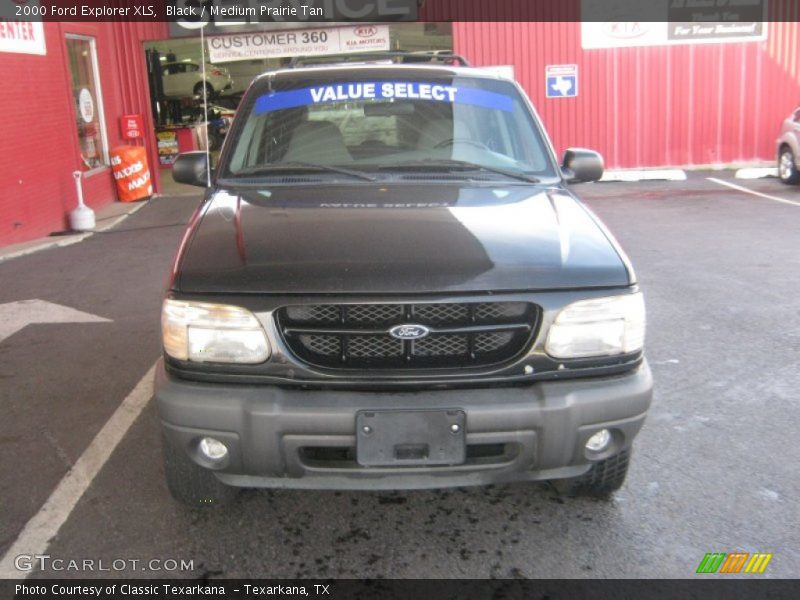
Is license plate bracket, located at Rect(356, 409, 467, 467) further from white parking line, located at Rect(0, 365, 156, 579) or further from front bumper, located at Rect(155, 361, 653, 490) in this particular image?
white parking line, located at Rect(0, 365, 156, 579)

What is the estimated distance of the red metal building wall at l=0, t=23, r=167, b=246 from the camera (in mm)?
9391

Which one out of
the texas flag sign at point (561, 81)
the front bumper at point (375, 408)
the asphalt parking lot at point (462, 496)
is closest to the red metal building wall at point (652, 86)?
the texas flag sign at point (561, 81)

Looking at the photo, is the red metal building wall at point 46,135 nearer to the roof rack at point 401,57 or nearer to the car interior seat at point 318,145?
the roof rack at point 401,57

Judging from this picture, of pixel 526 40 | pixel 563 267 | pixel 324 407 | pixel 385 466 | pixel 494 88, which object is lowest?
pixel 385 466

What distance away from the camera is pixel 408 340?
278cm

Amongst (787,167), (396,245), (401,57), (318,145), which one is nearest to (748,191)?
(787,167)

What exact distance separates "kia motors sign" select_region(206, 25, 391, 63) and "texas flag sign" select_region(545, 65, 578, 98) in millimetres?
2922

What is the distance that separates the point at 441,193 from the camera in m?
3.54

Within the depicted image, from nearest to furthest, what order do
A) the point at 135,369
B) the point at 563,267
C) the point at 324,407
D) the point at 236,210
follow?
the point at 324,407 → the point at 563,267 → the point at 236,210 → the point at 135,369

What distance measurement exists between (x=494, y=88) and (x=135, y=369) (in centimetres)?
274

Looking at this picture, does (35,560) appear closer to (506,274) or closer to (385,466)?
(385,466)

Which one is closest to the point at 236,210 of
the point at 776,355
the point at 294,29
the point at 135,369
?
the point at 135,369

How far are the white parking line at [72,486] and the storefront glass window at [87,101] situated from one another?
27.0ft

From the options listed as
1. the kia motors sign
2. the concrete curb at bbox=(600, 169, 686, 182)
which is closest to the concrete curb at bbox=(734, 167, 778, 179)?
the concrete curb at bbox=(600, 169, 686, 182)
